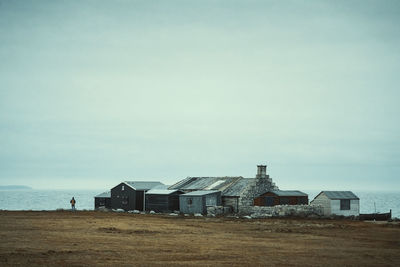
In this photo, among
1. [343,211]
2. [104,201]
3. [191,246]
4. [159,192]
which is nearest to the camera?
[191,246]

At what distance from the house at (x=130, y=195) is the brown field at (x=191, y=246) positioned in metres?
32.5

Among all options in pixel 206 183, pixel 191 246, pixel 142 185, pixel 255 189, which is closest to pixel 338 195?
pixel 255 189

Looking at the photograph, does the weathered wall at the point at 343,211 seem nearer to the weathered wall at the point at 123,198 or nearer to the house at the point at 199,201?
the house at the point at 199,201

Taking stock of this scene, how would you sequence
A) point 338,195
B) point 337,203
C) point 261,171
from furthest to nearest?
point 261,171
point 338,195
point 337,203

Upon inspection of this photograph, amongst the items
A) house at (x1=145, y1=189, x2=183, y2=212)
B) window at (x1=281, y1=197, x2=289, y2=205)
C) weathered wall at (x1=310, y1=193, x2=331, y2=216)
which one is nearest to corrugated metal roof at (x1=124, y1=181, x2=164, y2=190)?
Answer: house at (x1=145, y1=189, x2=183, y2=212)

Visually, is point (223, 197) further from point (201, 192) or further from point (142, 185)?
point (142, 185)

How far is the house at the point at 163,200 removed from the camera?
72.7 m

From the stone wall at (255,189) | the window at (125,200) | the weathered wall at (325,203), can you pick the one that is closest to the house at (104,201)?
the window at (125,200)

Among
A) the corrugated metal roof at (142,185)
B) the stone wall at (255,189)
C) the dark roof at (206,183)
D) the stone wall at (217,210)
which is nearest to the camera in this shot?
the stone wall at (217,210)

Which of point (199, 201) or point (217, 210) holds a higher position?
point (199, 201)

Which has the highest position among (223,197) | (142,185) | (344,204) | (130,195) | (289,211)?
(142,185)

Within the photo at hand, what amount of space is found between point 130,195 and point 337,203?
30325 millimetres

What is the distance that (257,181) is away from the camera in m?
69.6

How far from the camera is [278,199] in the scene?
68688mm
